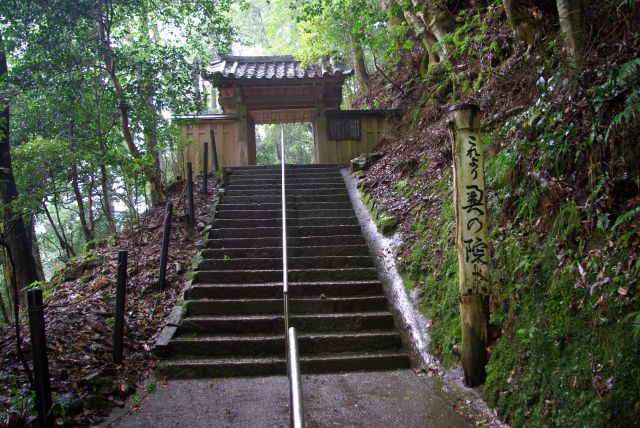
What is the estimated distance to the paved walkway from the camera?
3.46m

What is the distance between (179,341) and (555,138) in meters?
4.30

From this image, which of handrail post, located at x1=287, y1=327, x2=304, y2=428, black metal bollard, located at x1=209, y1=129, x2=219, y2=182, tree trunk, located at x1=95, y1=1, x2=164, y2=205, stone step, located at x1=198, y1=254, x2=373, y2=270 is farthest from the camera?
black metal bollard, located at x1=209, y1=129, x2=219, y2=182

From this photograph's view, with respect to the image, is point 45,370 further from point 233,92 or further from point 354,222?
point 233,92

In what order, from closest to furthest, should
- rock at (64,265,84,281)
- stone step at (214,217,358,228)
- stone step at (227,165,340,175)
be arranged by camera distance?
rock at (64,265,84,281)
stone step at (214,217,358,228)
stone step at (227,165,340,175)

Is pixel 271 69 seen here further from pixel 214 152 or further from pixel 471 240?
pixel 471 240

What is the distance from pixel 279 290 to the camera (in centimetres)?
578

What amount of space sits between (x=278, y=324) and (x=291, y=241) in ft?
6.87

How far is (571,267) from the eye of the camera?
3059 millimetres

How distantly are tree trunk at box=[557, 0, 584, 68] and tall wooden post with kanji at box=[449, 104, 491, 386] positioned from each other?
1274mm

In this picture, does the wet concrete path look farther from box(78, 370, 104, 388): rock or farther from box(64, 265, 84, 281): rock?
box(64, 265, 84, 281): rock

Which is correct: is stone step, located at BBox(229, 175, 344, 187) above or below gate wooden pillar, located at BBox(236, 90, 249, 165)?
below

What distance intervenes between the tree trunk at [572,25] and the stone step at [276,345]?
344 centimetres

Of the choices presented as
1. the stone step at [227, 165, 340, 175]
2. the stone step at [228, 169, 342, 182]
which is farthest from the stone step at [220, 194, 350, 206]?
the stone step at [227, 165, 340, 175]

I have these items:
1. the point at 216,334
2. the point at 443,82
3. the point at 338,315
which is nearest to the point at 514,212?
the point at 338,315
